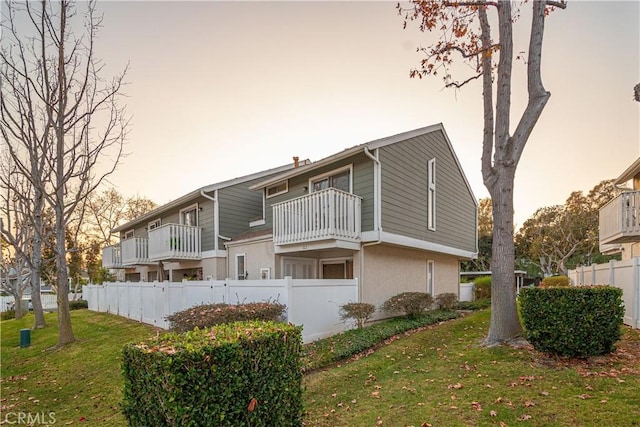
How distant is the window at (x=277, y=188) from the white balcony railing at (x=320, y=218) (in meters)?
2.43

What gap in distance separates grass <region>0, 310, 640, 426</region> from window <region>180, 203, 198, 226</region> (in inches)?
353

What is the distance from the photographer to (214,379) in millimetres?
3148

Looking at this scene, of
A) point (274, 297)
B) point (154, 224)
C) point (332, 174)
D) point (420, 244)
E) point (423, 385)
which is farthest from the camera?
point (154, 224)

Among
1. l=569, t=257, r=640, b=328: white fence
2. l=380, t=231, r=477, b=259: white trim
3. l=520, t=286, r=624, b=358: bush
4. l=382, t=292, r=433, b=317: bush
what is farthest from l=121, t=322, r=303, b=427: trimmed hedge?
l=569, t=257, r=640, b=328: white fence

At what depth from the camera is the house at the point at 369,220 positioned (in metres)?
11.8

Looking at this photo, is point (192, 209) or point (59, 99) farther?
point (192, 209)

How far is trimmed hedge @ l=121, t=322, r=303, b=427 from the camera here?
3.01 metres

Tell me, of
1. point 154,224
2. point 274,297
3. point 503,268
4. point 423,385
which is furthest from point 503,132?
point 154,224

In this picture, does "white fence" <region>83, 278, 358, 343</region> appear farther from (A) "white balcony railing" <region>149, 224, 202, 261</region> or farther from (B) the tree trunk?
(B) the tree trunk

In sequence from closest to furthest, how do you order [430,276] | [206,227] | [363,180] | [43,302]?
1. [363,180]
2. [430,276]
3. [206,227]
4. [43,302]

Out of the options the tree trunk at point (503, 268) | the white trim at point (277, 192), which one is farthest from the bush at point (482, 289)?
the white trim at point (277, 192)

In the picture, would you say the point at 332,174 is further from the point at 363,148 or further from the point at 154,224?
the point at 154,224

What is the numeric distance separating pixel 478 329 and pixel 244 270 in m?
9.15

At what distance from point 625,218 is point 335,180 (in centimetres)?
1013
